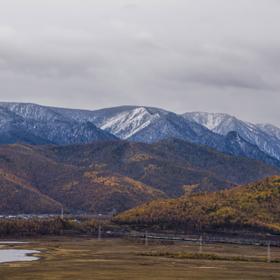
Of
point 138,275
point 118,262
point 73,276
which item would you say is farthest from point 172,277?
point 118,262

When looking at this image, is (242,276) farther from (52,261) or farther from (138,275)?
(52,261)

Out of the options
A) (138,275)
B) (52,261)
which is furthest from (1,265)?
(138,275)

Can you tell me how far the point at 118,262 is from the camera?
192750 millimetres

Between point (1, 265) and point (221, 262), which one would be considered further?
point (221, 262)

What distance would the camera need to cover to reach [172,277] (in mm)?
155500

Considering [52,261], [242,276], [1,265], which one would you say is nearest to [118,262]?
[52,261]

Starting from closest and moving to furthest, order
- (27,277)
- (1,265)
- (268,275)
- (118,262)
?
(27,277) < (268,275) < (1,265) < (118,262)

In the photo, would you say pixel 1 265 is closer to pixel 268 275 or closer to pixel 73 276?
pixel 73 276

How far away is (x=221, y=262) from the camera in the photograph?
653 feet

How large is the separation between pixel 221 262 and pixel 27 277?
63.1m

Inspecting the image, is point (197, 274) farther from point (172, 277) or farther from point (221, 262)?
point (221, 262)

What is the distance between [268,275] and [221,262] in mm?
37181

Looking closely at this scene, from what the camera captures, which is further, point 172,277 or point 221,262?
point 221,262

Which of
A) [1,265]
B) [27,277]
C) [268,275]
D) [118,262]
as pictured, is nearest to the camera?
[27,277]
